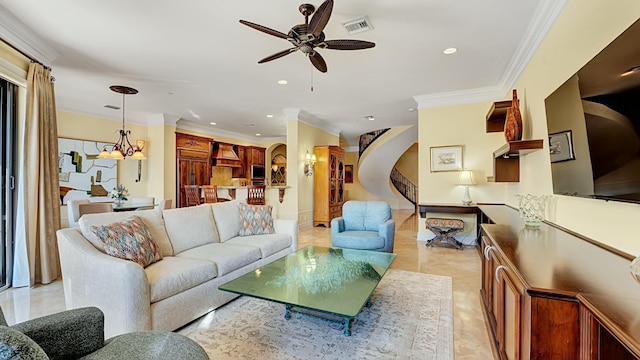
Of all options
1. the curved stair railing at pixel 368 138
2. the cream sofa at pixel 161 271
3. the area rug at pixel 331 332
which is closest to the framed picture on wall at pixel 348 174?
the curved stair railing at pixel 368 138

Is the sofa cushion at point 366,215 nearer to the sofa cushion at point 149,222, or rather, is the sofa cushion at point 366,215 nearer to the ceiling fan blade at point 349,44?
the ceiling fan blade at point 349,44

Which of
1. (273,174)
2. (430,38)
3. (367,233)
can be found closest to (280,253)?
(367,233)

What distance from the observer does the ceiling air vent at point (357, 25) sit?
2831mm

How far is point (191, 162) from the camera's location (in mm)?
7953

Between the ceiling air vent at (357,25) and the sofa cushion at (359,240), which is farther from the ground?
the ceiling air vent at (357,25)

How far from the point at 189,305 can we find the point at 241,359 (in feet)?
2.23

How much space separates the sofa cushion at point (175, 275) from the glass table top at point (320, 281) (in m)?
0.33

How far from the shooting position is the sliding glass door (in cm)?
317

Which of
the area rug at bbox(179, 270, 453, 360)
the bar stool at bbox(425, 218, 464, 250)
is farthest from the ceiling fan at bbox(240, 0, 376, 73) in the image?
the bar stool at bbox(425, 218, 464, 250)

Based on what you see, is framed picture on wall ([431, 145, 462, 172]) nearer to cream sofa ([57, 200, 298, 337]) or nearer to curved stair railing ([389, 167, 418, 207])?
cream sofa ([57, 200, 298, 337])

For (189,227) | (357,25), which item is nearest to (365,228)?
(189,227)

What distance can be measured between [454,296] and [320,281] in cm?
154

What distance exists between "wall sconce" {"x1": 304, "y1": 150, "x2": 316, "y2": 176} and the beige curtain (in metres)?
4.47

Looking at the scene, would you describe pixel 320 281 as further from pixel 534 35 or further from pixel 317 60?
pixel 534 35
